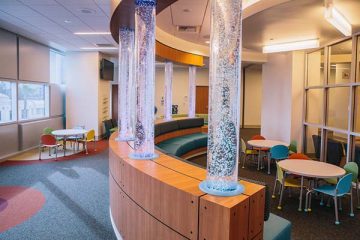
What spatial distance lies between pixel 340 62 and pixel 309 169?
3881 millimetres

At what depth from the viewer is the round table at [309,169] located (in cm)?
379

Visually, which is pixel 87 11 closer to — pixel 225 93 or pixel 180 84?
pixel 225 93

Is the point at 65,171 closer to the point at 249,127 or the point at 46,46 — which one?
the point at 46,46

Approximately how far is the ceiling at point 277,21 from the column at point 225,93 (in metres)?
2.43

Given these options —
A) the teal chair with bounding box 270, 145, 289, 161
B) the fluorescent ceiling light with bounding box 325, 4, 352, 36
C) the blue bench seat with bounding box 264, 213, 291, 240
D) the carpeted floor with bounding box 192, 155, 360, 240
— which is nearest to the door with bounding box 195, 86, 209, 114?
the teal chair with bounding box 270, 145, 289, 161

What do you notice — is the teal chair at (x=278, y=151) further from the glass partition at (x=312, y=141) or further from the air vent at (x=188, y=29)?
the air vent at (x=188, y=29)

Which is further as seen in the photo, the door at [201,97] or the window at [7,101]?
the door at [201,97]

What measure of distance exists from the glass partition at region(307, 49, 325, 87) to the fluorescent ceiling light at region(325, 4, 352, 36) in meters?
2.45

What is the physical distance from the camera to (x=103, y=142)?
10133 mm

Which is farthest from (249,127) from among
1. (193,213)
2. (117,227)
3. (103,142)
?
(193,213)

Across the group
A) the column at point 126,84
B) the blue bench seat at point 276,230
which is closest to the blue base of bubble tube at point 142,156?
the column at point 126,84

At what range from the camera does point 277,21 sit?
4.74 metres

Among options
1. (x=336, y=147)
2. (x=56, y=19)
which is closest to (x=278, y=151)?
(x=336, y=147)

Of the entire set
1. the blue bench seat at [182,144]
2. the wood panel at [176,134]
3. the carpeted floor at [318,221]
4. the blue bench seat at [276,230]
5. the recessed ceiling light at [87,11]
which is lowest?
the carpeted floor at [318,221]
